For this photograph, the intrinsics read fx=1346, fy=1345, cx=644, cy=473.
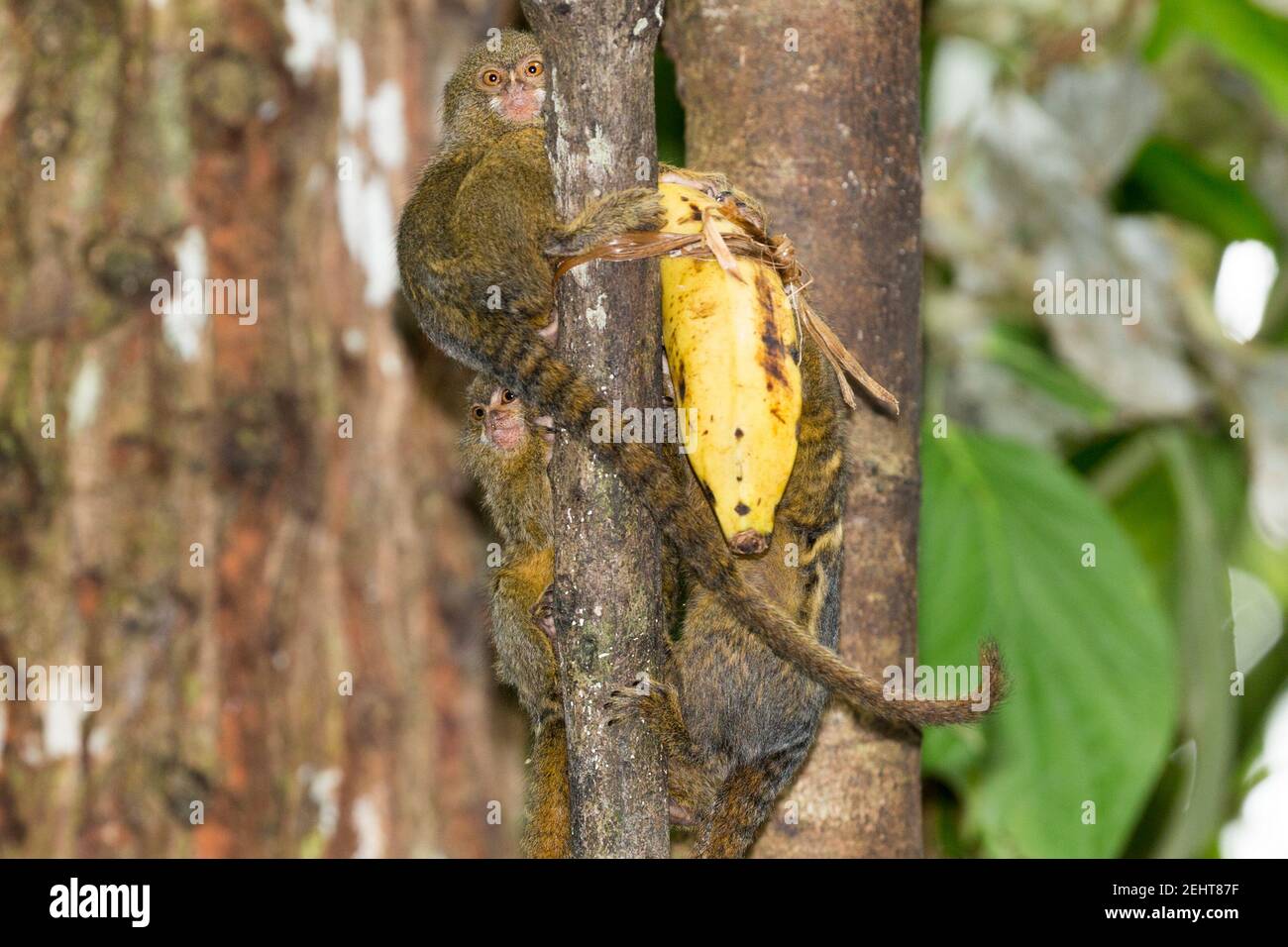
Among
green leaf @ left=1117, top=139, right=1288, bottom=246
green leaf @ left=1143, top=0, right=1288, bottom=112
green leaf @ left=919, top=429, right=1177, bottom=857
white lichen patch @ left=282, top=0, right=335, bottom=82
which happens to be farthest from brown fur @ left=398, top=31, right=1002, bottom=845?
green leaf @ left=1117, top=139, right=1288, bottom=246

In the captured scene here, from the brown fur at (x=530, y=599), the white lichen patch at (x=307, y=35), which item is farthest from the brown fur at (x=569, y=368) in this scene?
the white lichen patch at (x=307, y=35)

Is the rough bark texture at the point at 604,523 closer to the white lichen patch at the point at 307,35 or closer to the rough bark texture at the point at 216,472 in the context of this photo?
the rough bark texture at the point at 216,472

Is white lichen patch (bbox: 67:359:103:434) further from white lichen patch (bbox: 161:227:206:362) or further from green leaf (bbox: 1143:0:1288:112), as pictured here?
green leaf (bbox: 1143:0:1288:112)

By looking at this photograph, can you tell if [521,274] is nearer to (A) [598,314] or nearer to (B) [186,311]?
(A) [598,314]

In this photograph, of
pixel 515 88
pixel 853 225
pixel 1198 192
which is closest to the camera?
pixel 515 88

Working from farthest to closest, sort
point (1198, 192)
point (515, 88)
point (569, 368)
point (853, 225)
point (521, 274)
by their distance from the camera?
point (1198, 192) → point (853, 225) → point (515, 88) → point (521, 274) → point (569, 368)

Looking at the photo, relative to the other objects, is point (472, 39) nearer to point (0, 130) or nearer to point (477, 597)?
point (0, 130)

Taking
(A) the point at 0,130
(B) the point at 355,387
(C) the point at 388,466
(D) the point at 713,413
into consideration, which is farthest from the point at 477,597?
(D) the point at 713,413

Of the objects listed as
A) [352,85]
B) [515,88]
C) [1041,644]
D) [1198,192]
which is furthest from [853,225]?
[1198,192]
